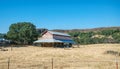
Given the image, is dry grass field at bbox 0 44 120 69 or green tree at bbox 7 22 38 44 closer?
dry grass field at bbox 0 44 120 69

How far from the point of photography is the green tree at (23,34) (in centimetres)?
8871

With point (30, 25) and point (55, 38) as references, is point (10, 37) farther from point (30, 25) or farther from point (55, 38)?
point (55, 38)

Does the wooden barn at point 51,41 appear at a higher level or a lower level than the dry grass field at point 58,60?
higher

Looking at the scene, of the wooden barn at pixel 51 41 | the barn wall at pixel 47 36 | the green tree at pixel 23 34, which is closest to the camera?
the wooden barn at pixel 51 41

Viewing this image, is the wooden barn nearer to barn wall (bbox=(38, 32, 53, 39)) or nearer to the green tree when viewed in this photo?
barn wall (bbox=(38, 32, 53, 39))

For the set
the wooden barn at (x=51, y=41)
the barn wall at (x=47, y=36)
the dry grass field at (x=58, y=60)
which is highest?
the barn wall at (x=47, y=36)

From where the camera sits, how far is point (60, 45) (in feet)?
234

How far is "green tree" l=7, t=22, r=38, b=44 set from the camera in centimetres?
8871

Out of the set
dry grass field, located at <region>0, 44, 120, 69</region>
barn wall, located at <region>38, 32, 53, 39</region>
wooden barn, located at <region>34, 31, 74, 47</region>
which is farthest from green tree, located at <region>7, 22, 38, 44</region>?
dry grass field, located at <region>0, 44, 120, 69</region>

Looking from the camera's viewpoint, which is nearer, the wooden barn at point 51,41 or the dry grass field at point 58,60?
the dry grass field at point 58,60

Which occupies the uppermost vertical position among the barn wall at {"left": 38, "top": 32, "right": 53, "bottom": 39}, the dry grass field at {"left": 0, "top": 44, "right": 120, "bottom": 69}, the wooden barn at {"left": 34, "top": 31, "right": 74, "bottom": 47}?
the barn wall at {"left": 38, "top": 32, "right": 53, "bottom": 39}

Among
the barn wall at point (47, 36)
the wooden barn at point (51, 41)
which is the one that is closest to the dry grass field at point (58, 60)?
the wooden barn at point (51, 41)

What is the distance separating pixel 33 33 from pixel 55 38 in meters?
19.8

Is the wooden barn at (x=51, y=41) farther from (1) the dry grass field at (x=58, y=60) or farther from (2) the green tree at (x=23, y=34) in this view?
(1) the dry grass field at (x=58, y=60)
